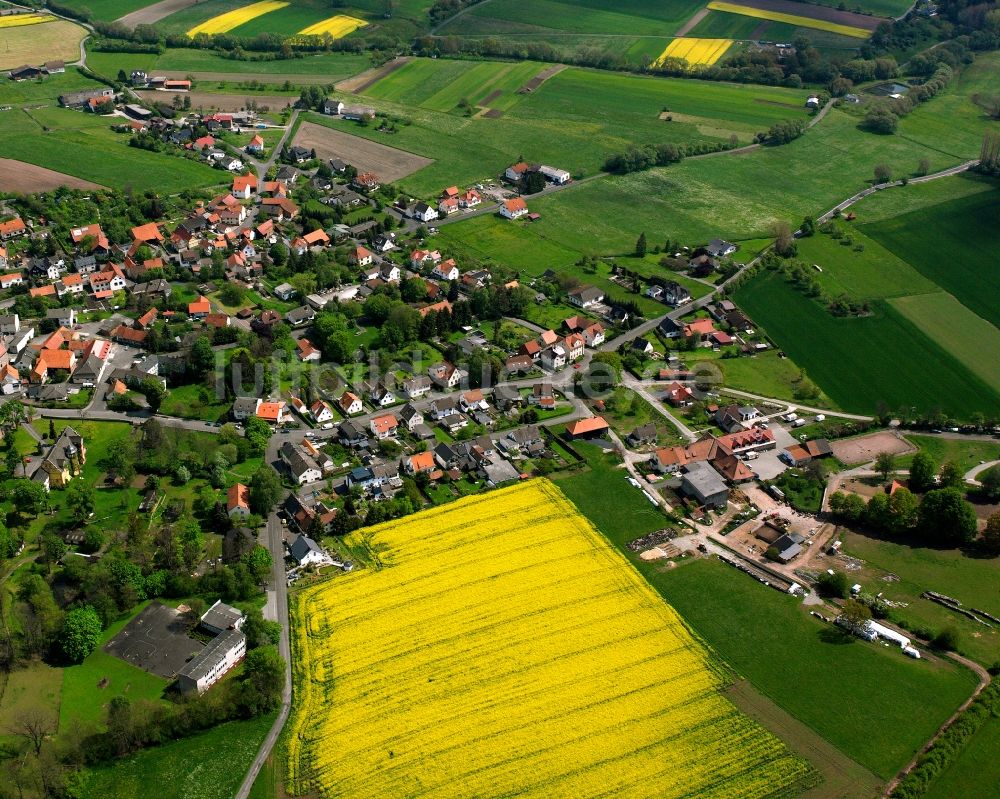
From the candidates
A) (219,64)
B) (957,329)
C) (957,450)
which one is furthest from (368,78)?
(957,450)

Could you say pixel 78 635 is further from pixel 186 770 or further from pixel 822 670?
pixel 822 670

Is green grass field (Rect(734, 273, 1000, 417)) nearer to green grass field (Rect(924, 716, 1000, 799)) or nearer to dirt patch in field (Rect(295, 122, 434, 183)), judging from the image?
green grass field (Rect(924, 716, 1000, 799))

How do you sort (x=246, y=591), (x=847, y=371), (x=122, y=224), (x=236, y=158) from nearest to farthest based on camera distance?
1. (x=246, y=591)
2. (x=847, y=371)
3. (x=122, y=224)
4. (x=236, y=158)

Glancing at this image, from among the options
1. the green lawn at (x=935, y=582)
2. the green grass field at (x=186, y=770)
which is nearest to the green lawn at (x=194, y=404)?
the green grass field at (x=186, y=770)

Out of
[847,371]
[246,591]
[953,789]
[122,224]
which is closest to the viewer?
[953,789]

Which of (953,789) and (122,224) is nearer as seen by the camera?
(953,789)

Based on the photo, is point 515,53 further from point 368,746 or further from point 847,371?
point 368,746

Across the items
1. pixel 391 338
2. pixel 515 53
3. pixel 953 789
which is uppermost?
pixel 515 53

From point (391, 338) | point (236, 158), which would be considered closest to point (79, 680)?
point (391, 338)
